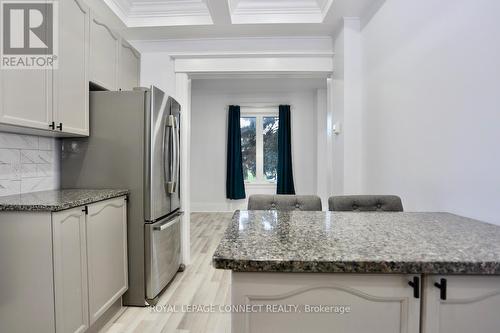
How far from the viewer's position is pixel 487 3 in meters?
1.15

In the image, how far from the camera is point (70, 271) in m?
1.48

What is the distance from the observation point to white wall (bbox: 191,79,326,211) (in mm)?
5582

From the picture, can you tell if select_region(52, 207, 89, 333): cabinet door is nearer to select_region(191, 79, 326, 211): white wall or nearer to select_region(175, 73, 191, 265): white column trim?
select_region(175, 73, 191, 265): white column trim

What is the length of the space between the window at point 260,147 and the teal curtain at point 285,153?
10.1 inches

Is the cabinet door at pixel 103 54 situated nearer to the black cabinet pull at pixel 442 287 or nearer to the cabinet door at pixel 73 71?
the cabinet door at pixel 73 71

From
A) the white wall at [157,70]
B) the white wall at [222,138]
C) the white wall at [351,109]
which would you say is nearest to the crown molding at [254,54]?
the white wall at [157,70]

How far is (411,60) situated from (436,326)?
62.7 inches

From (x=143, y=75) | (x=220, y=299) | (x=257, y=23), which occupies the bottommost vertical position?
(x=220, y=299)

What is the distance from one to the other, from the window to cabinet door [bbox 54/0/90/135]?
3.96m

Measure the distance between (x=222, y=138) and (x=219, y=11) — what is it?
3.57m

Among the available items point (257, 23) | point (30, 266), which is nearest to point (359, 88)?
point (257, 23)

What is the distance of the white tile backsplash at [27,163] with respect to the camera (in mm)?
1710

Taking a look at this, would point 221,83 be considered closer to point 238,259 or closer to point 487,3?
point 487,3

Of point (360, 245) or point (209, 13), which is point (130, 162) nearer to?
point (209, 13)
